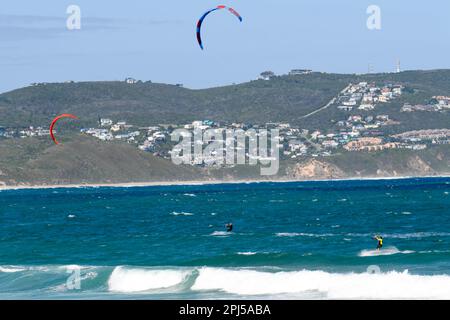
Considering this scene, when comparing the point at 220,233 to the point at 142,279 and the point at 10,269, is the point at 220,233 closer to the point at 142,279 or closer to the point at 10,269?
the point at 10,269

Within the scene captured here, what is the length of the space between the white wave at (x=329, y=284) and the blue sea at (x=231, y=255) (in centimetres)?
5

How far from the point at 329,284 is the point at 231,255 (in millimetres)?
14808

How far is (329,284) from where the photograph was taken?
4603cm

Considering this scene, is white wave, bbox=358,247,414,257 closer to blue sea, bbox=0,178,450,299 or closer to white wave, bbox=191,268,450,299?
blue sea, bbox=0,178,450,299

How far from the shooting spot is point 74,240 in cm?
7606

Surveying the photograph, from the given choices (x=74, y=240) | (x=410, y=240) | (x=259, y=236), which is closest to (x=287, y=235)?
(x=259, y=236)

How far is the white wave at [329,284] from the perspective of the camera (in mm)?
→ 43219

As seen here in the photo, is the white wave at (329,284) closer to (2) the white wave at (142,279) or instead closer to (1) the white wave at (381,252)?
(2) the white wave at (142,279)

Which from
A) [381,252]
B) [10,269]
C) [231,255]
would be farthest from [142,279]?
[381,252]

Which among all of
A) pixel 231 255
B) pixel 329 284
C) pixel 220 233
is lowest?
pixel 220 233

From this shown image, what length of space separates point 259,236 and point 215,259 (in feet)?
50.8

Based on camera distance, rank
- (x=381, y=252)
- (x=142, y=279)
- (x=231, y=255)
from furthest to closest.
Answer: (x=231, y=255)
(x=381, y=252)
(x=142, y=279)

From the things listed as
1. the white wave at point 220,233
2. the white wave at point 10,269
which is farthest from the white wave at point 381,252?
the white wave at point 10,269

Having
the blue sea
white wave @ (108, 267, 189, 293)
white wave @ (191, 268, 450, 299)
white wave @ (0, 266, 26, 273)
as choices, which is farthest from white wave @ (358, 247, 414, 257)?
white wave @ (0, 266, 26, 273)
